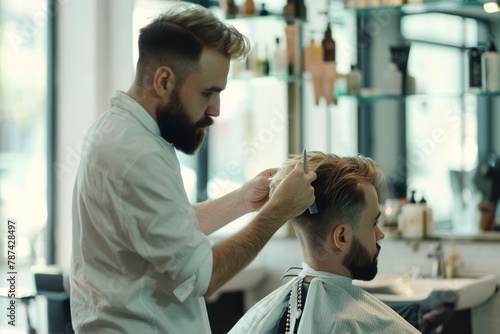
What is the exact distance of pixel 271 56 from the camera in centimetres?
475

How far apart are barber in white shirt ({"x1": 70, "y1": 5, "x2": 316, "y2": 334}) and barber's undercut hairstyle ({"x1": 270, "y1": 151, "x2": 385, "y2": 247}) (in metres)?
0.33

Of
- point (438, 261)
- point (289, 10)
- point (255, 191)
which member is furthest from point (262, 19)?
point (255, 191)

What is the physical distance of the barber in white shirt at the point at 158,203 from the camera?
5.93ft

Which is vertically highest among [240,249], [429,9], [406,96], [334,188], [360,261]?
[429,9]

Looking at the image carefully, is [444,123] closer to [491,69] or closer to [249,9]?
[491,69]

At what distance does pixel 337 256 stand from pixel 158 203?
29.9 inches

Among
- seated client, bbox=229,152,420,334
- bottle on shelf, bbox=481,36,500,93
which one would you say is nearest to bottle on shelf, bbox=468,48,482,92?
bottle on shelf, bbox=481,36,500,93

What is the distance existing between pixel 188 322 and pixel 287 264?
294 centimetres

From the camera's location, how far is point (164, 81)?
1916mm

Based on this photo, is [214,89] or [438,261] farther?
[438,261]

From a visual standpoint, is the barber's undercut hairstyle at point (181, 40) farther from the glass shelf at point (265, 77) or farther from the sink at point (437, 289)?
the glass shelf at point (265, 77)

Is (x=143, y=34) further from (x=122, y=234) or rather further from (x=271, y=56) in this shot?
(x=271, y=56)

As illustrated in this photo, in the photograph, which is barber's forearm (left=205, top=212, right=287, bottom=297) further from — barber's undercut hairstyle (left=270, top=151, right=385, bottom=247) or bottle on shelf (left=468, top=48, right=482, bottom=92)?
bottle on shelf (left=468, top=48, right=482, bottom=92)

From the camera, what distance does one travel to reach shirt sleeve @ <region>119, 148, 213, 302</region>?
5.88ft
